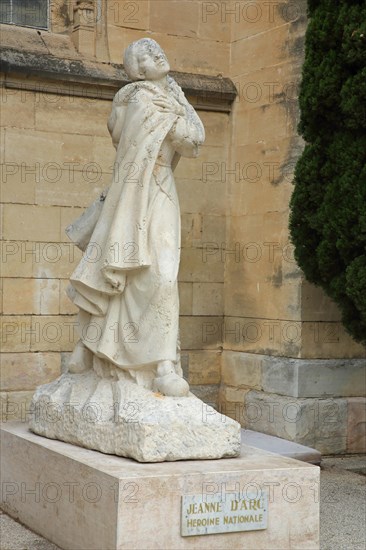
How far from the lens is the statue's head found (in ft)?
19.1

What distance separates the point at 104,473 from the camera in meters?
5.00

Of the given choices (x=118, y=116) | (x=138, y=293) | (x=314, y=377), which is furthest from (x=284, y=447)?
(x=118, y=116)

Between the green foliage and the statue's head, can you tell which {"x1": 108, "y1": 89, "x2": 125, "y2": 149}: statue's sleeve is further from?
the green foliage

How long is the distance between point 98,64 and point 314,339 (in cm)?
290

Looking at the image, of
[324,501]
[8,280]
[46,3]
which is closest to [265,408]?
[324,501]

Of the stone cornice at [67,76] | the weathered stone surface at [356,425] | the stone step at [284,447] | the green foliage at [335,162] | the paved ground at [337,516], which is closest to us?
the paved ground at [337,516]

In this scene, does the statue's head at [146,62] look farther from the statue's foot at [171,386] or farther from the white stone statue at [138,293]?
the statue's foot at [171,386]

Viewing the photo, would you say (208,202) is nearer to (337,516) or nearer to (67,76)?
(67,76)

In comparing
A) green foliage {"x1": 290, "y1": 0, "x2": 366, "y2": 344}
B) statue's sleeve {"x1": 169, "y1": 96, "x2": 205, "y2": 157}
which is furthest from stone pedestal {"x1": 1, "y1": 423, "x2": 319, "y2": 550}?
green foliage {"x1": 290, "y1": 0, "x2": 366, "y2": 344}

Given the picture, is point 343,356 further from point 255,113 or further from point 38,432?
point 38,432

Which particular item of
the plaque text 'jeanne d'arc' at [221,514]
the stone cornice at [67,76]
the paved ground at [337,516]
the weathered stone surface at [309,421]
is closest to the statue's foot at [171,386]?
the plaque text 'jeanne d'arc' at [221,514]

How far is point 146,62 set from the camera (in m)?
5.82

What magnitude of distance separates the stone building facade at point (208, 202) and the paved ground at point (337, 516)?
459 mm

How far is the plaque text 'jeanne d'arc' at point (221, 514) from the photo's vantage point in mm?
5004
